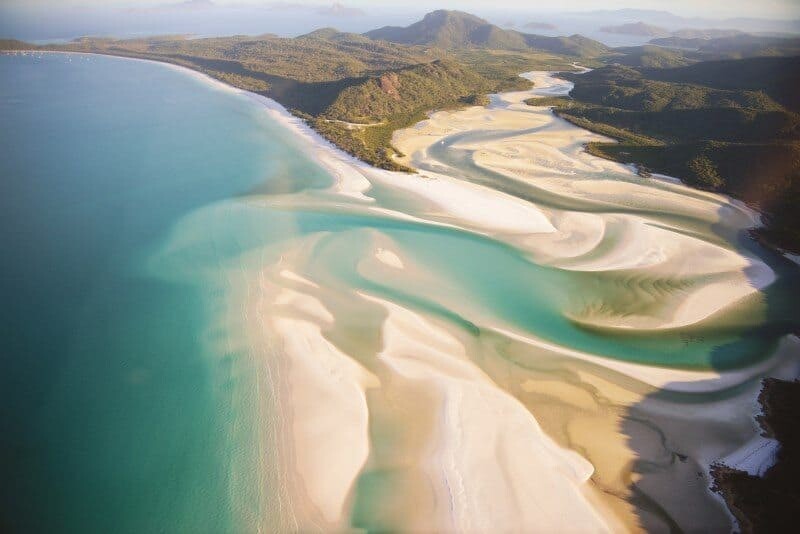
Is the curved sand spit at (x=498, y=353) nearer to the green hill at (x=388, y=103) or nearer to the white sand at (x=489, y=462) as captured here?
the white sand at (x=489, y=462)

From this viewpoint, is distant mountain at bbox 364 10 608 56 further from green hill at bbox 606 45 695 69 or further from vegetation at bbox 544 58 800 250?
vegetation at bbox 544 58 800 250

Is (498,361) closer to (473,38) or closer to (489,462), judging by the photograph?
(489,462)

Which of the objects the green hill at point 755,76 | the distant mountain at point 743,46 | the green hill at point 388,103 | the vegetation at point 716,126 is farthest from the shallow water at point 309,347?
the distant mountain at point 743,46

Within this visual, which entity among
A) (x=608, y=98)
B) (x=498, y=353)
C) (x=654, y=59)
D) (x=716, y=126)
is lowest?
(x=498, y=353)

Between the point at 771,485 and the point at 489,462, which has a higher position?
the point at 771,485

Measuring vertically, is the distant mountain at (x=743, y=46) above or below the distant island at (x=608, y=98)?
above

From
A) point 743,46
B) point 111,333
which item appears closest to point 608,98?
point 111,333
